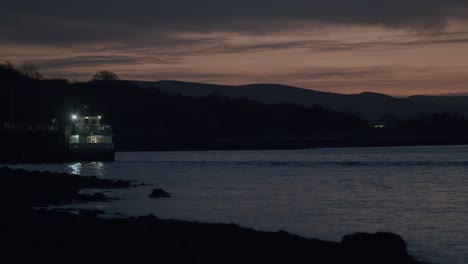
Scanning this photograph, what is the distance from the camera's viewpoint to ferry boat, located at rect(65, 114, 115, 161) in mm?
76800

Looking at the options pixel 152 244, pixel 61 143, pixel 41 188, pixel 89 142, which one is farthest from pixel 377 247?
pixel 61 143

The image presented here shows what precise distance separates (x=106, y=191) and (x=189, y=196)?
16.2ft

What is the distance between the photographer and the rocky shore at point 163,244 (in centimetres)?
1605

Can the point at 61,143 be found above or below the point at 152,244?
below

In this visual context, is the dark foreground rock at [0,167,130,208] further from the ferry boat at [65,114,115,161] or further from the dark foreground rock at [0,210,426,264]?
the ferry boat at [65,114,115,161]

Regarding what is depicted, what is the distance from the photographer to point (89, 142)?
78.1 m

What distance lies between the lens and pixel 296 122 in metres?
173

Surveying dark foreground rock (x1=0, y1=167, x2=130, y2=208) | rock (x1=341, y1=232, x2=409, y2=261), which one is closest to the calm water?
dark foreground rock (x1=0, y1=167, x2=130, y2=208)

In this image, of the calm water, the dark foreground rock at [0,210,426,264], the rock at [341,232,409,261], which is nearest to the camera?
the dark foreground rock at [0,210,426,264]

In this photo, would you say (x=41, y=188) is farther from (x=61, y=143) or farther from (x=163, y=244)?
(x=61, y=143)

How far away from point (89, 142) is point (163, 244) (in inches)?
2456

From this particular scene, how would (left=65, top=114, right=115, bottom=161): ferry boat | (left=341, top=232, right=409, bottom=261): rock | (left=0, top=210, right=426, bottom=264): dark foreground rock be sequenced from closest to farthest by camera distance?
(left=0, top=210, right=426, bottom=264): dark foreground rock
(left=341, top=232, right=409, bottom=261): rock
(left=65, top=114, right=115, bottom=161): ferry boat

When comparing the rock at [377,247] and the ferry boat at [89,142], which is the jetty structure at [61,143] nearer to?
the ferry boat at [89,142]

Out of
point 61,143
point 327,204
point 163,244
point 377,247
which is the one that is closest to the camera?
point 163,244
